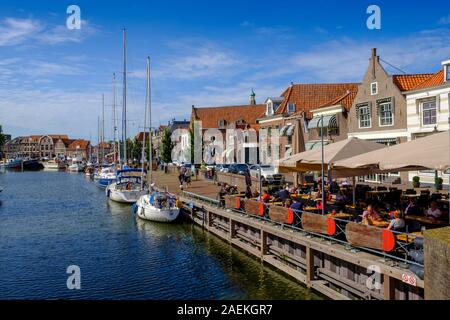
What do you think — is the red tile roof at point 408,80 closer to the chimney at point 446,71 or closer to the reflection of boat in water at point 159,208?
the chimney at point 446,71

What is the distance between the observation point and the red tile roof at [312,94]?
52406mm

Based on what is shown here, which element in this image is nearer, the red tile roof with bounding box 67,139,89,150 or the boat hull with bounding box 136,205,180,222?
the boat hull with bounding box 136,205,180,222

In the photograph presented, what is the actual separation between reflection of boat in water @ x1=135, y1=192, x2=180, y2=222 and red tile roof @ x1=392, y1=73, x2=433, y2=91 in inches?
743

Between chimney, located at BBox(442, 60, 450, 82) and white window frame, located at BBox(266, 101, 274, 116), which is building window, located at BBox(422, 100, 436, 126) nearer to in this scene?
chimney, located at BBox(442, 60, 450, 82)

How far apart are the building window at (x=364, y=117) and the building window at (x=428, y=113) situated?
5.66 meters

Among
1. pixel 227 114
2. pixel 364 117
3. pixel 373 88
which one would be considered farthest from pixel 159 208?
pixel 227 114

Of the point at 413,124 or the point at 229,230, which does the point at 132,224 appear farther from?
the point at 413,124

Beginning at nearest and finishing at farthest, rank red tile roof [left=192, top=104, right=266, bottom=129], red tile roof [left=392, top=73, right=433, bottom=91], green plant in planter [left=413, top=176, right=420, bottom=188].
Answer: green plant in planter [left=413, top=176, right=420, bottom=188]
red tile roof [left=392, top=73, right=433, bottom=91]
red tile roof [left=192, top=104, right=266, bottom=129]

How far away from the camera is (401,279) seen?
10227 mm

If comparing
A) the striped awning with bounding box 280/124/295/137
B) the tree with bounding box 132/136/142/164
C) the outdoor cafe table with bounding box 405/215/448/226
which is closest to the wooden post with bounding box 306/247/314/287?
the outdoor cafe table with bounding box 405/215/448/226

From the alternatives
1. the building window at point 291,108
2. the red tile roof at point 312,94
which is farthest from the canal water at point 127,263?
the red tile roof at point 312,94

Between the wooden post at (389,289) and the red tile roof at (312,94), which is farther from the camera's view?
the red tile roof at (312,94)

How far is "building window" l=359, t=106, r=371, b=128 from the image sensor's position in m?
36.4

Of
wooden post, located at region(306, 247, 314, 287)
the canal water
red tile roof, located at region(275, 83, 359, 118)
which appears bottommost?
the canal water
